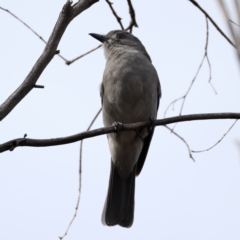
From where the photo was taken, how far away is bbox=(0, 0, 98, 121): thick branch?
302cm

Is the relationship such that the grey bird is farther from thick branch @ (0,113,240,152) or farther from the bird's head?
thick branch @ (0,113,240,152)

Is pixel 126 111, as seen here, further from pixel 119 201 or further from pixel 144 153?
pixel 119 201

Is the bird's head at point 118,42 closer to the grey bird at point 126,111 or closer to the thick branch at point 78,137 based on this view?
the grey bird at point 126,111

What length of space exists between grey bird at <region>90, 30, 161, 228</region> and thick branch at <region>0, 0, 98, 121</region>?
158 cm

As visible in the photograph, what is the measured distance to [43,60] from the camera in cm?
318

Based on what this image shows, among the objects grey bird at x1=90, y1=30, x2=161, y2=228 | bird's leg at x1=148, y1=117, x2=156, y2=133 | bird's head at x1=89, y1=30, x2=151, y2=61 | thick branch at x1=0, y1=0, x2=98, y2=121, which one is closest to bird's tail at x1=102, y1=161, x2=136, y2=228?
grey bird at x1=90, y1=30, x2=161, y2=228

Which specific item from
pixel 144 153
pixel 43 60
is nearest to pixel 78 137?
pixel 43 60

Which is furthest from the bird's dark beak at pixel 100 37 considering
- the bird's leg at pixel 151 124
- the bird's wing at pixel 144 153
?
the bird's leg at pixel 151 124

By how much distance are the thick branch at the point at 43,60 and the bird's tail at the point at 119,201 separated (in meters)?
2.56

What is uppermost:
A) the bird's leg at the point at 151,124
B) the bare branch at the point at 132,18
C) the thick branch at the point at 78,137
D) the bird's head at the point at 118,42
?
the bird's head at the point at 118,42

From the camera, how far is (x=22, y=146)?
2.89 meters

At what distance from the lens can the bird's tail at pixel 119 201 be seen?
17.3ft

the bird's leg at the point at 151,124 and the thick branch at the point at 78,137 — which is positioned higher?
the bird's leg at the point at 151,124

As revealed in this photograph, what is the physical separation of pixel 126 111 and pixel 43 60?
1.97 meters
